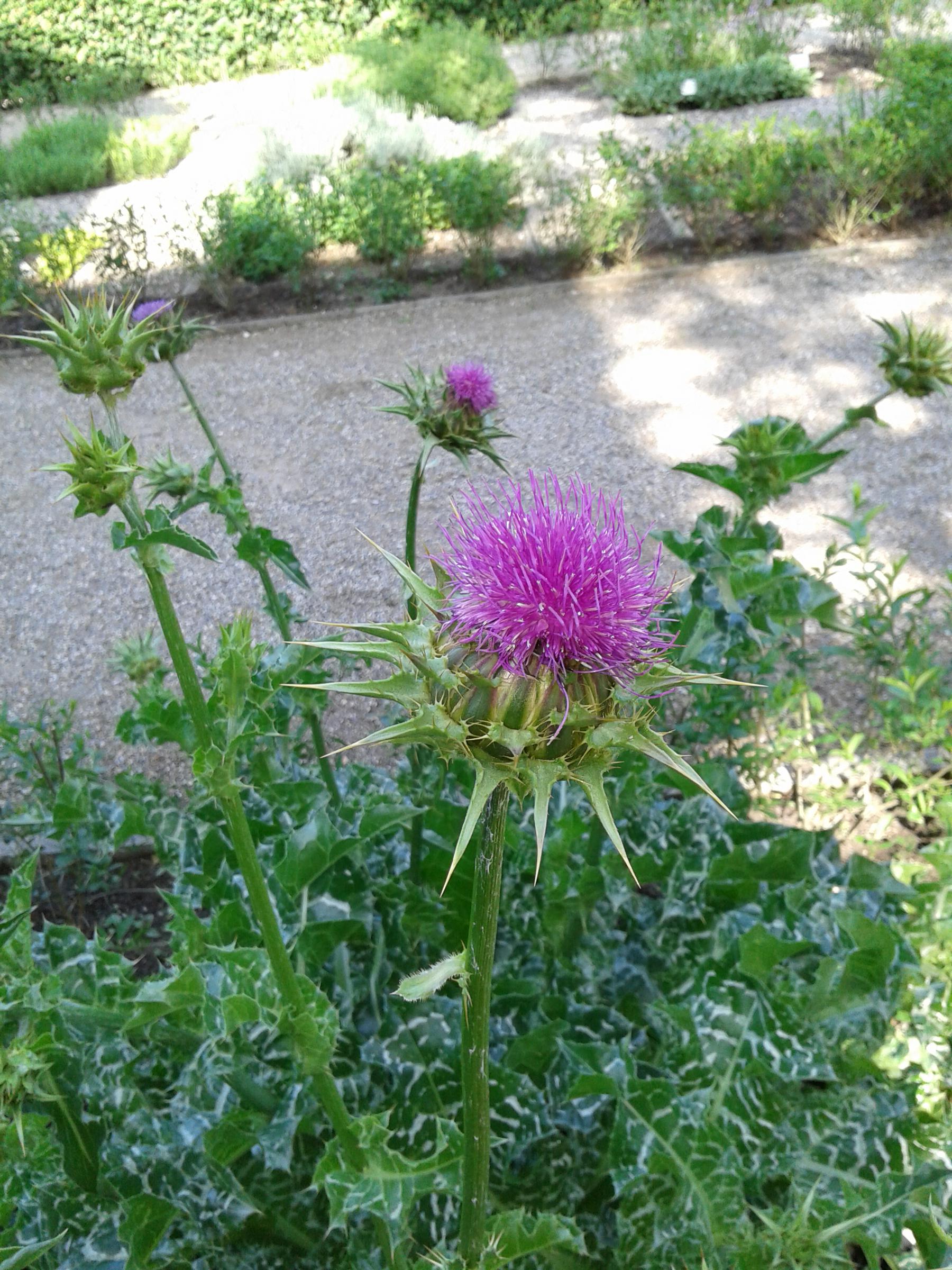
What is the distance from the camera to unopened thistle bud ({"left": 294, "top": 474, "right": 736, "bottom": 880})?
1.30 metres

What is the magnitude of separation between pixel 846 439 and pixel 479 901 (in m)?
5.25

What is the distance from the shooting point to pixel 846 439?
5.91 m

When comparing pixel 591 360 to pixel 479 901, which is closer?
pixel 479 901

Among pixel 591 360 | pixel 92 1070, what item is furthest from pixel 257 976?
pixel 591 360

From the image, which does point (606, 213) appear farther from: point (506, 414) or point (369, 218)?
point (506, 414)

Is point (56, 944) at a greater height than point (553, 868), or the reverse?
point (56, 944)

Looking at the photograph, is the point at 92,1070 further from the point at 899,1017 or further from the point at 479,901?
the point at 899,1017

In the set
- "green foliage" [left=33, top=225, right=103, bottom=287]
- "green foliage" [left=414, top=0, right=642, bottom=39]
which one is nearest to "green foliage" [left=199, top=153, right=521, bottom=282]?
"green foliage" [left=33, top=225, right=103, bottom=287]

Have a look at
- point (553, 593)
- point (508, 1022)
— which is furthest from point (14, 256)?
point (553, 593)

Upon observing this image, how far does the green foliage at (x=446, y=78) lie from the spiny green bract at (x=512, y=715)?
10.7 m

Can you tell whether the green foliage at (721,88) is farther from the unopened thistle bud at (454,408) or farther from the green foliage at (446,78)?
the unopened thistle bud at (454,408)

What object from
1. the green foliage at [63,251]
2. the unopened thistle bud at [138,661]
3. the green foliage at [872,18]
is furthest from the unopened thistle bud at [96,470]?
the green foliage at [872,18]

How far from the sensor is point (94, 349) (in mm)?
1685

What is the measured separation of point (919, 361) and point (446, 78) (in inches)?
388
